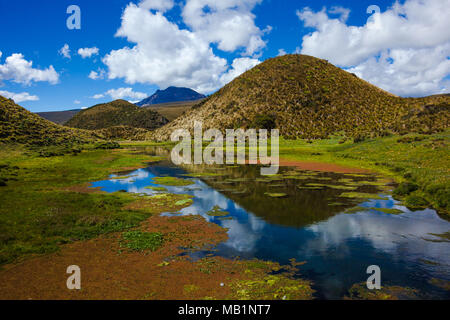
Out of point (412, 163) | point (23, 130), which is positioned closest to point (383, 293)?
point (412, 163)

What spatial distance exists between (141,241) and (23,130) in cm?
8952

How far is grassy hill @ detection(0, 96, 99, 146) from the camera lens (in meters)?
74.2

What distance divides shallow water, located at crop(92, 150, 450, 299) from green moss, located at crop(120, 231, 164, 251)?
2.64m

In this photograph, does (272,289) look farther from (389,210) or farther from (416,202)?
(416,202)

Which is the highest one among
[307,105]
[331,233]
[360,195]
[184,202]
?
[307,105]

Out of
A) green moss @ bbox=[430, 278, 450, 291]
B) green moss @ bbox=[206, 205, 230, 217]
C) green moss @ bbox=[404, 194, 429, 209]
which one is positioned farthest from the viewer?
green moss @ bbox=[404, 194, 429, 209]

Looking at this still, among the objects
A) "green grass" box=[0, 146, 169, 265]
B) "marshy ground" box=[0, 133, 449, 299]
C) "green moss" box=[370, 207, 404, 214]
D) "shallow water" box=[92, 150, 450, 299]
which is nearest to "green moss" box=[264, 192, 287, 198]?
"marshy ground" box=[0, 133, 449, 299]

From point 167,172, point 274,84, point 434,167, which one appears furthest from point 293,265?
point 274,84

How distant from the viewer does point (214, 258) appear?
13.6 m

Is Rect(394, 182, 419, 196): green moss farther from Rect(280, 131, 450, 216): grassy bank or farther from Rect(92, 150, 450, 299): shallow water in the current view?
Rect(92, 150, 450, 299): shallow water

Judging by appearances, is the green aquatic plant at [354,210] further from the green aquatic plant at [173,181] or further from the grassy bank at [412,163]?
the green aquatic plant at [173,181]

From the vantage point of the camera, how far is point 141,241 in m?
15.5

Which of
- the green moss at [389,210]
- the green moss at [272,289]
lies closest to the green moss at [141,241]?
the green moss at [272,289]
